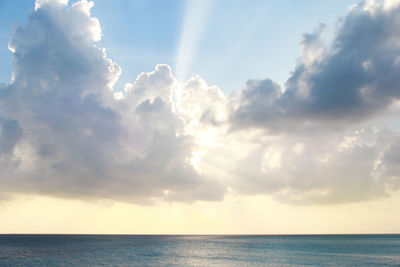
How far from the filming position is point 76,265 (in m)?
76.9

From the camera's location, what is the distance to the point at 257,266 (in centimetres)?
7844

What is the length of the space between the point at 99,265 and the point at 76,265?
5.53 meters

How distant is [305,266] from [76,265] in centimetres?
5648

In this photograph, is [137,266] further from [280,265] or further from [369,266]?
[369,266]

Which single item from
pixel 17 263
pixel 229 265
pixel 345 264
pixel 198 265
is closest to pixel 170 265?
pixel 198 265

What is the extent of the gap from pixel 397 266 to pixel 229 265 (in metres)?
41.7

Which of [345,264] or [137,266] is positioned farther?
[345,264]

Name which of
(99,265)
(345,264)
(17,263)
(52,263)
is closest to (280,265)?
(345,264)

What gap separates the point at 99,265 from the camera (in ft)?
254

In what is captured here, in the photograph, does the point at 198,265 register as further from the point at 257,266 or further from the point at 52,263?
the point at 52,263

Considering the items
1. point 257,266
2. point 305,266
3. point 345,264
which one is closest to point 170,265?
point 257,266

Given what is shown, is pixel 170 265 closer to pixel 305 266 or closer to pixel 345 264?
pixel 305 266

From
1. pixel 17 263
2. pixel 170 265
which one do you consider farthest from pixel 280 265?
pixel 17 263

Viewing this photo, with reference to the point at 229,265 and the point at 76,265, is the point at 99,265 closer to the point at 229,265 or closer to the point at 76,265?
the point at 76,265
